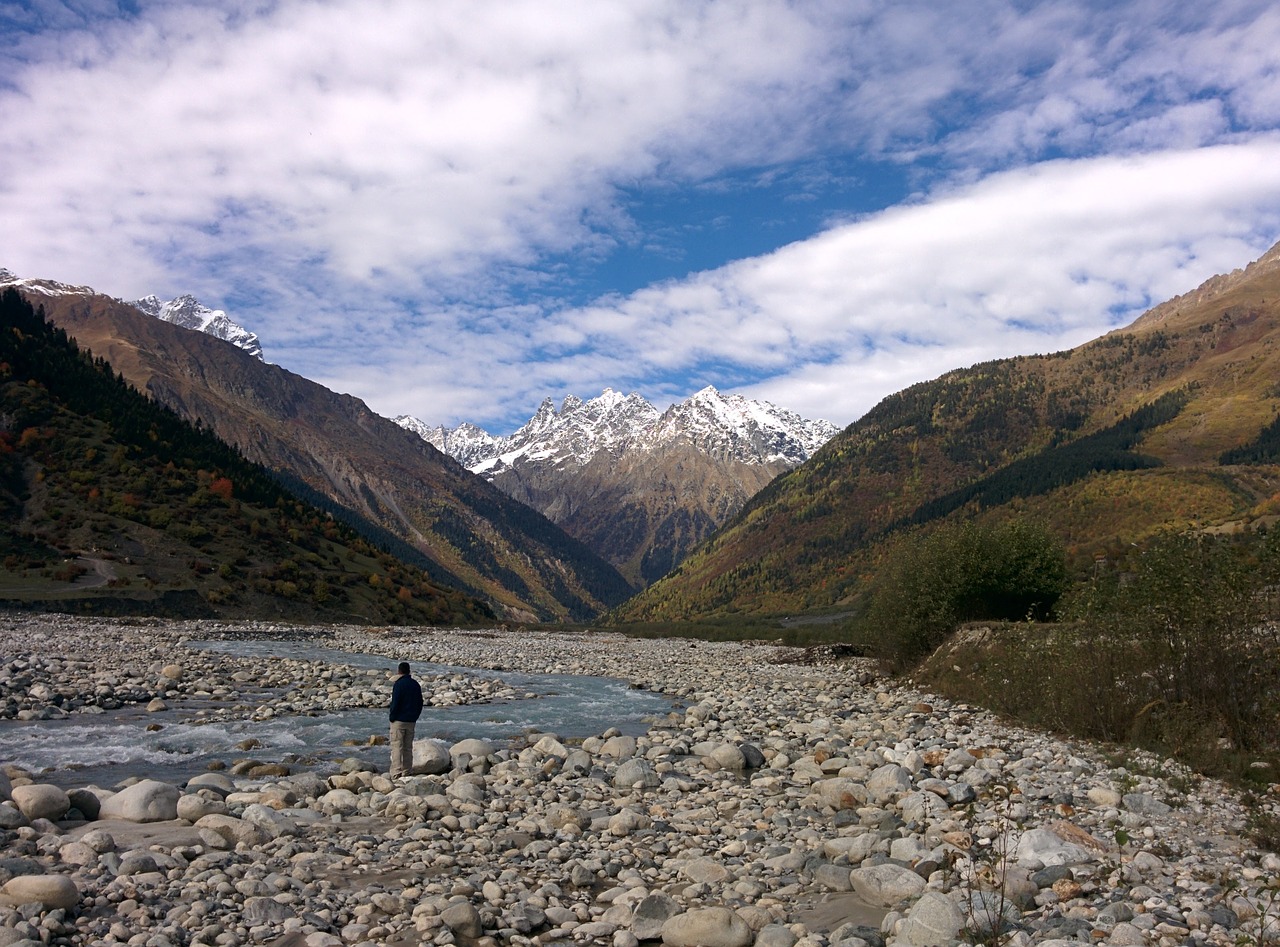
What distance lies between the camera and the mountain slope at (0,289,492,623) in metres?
66.1

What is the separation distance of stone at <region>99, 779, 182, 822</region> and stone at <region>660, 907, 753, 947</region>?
792cm

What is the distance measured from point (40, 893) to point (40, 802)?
392cm

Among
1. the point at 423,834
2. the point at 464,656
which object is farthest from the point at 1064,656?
the point at 464,656

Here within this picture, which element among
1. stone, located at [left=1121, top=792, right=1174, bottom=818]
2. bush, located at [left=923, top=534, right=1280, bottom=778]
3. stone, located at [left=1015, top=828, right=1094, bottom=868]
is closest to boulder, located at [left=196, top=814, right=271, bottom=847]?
stone, located at [left=1015, top=828, right=1094, bottom=868]

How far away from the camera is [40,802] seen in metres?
10.9

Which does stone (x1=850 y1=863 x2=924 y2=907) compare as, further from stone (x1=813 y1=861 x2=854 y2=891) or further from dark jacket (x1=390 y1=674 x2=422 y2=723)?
dark jacket (x1=390 y1=674 x2=422 y2=723)

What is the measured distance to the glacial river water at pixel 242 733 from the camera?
1608 cm

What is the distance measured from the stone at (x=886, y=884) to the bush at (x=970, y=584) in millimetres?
25397

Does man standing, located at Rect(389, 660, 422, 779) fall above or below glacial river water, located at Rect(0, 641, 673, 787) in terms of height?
above


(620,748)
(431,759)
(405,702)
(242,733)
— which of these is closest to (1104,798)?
(620,748)

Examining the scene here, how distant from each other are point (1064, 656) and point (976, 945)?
12.3 metres

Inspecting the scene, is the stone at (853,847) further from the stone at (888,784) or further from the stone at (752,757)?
the stone at (752,757)

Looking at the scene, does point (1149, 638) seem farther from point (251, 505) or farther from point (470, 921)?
point (251, 505)

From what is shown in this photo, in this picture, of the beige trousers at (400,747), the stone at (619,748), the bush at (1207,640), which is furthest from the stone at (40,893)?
the bush at (1207,640)
